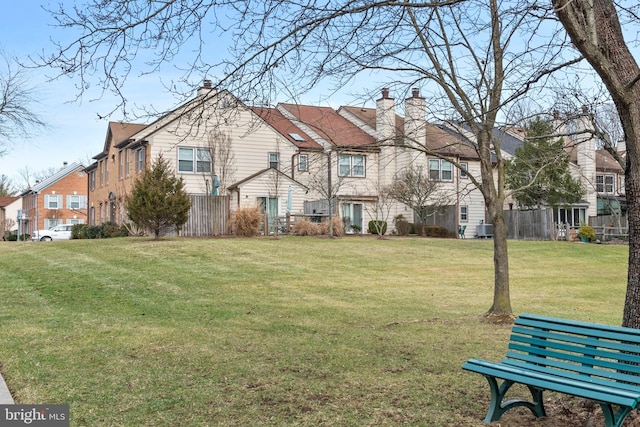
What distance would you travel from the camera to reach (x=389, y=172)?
38188 mm

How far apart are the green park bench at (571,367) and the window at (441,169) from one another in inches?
1308

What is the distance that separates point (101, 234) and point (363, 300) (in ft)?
73.3

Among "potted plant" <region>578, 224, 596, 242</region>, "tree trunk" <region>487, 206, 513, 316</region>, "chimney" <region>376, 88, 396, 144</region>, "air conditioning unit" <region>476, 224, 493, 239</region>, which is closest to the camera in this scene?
"chimney" <region>376, 88, 396, 144</region>

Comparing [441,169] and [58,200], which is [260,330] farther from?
[58,200]

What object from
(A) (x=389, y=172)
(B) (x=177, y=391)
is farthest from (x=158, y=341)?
(A) (x=389, y=172)

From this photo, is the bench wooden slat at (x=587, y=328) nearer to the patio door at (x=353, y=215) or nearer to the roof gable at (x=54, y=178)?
the patio door at (x=353, y=215)

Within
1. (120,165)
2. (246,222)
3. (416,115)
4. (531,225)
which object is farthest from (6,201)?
(416,115)

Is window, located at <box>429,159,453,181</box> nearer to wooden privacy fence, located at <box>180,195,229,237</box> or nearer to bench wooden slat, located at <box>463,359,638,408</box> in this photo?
wooden privacy fence, located at <box>180,195,229,237</box>

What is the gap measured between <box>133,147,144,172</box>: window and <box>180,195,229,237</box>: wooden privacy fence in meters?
5.01

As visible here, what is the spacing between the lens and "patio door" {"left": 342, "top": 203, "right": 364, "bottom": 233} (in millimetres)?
36438

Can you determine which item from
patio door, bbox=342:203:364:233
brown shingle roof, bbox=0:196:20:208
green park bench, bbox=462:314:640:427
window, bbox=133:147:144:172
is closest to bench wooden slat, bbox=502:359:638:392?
green park bench, bbox=462:314:640:427

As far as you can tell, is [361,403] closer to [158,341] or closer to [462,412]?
[462,412]

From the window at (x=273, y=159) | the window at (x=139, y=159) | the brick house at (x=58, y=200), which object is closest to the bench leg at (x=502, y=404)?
the window at (x=139, y=159)

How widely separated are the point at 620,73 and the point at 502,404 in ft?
10.1
